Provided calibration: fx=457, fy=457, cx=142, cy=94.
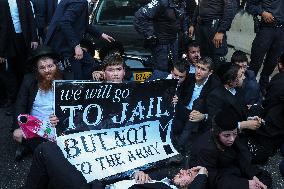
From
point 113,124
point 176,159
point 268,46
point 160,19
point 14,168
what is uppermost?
point 160,19

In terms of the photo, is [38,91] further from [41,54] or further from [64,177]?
[64,177]

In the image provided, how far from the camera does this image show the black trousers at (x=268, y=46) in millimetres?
6590

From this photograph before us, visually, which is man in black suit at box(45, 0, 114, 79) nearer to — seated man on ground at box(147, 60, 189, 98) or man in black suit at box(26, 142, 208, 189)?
seated man on ground at box(147, 60, 189, 98)

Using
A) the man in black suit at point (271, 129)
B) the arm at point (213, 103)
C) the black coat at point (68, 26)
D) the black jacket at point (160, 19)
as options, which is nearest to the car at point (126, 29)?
the black jacket at point (160, 19)

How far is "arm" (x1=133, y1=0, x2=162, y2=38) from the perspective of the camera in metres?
6.02

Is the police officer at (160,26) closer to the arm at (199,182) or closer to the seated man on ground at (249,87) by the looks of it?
the seated man on ground at (249,87)

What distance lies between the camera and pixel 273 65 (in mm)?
6906

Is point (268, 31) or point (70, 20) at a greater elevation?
point (70, 20)

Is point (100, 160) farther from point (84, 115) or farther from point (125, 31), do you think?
point (125, 31)

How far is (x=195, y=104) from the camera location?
5.39m

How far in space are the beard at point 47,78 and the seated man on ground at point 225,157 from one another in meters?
1.80

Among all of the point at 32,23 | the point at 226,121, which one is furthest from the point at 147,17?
the point at 226,121

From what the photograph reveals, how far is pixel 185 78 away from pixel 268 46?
1.70 meters

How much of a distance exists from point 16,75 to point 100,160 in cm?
299
